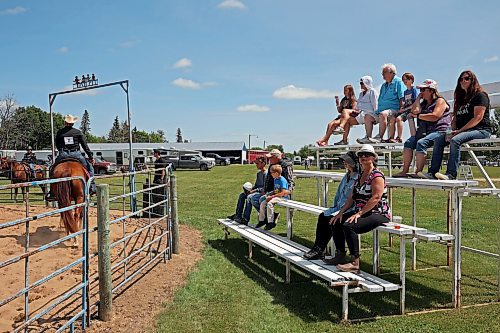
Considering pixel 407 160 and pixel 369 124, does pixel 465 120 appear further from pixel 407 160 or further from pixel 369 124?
pixel 369 124

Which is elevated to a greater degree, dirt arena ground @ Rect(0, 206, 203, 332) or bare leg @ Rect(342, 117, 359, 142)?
bare leg @ Rect(342, 117, 359, 142)

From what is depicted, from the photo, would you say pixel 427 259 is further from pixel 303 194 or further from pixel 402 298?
pixel 303 194

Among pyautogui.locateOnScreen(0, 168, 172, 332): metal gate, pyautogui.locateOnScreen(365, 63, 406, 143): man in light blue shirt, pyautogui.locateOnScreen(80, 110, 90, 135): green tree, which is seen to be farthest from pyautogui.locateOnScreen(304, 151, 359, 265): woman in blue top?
pyautogui.locateOnScreen(80, 110, 90, 135): green tree

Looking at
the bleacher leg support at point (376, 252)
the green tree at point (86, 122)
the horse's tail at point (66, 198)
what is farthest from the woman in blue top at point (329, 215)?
the green tree at point (86, 122)

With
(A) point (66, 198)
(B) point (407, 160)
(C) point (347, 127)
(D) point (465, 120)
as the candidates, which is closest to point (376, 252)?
(B) point (407, 160)

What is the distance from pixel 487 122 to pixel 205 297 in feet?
14.3

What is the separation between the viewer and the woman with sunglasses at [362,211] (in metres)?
5.81

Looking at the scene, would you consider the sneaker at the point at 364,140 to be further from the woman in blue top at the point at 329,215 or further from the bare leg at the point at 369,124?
the woman in blue top at the point at 329,215

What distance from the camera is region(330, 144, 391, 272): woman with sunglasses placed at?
19.1 feet

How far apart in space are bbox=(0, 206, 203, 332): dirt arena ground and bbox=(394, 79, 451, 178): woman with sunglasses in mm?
3738

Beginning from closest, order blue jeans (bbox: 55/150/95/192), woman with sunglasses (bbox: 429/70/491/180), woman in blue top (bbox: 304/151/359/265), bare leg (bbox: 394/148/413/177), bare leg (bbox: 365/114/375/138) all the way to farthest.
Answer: woman with sunglasses (bbox: 429/70/491/180), woman in blue top (bbox: 304/151/359/265), bare leg (bbox: 394/148/413/177), bare leg (bbox: 365/114/375/138), blue jeans (bbox: 55/150/95/192)

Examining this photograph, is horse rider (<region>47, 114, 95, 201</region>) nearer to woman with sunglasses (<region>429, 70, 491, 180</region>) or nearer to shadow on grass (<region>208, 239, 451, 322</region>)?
shadow on grass (<region>208, 239, 451, 322</region>)

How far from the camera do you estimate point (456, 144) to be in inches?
252

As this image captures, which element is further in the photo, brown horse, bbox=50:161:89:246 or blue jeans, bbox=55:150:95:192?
blue jeans, bbox=55:150:95:192
